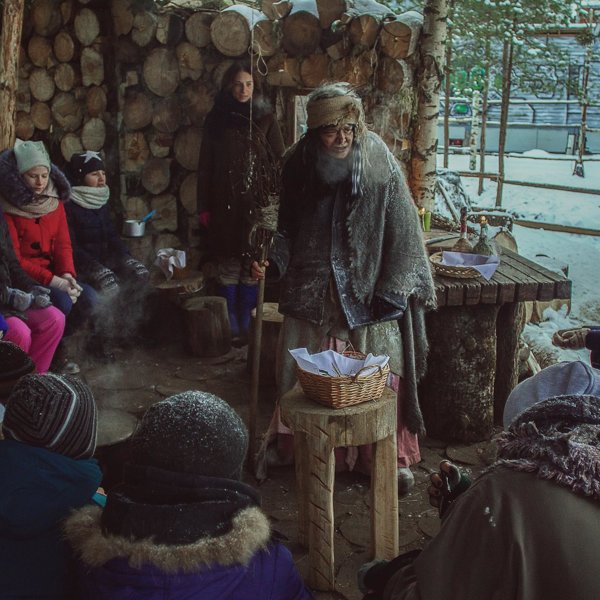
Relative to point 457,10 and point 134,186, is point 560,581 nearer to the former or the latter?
point 134,186

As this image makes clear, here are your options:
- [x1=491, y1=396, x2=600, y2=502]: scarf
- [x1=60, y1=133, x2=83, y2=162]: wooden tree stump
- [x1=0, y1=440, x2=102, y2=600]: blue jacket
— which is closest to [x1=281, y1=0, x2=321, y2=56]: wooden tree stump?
[x1=60, y1=133, x2=83, y2=162]: wooden tree stump

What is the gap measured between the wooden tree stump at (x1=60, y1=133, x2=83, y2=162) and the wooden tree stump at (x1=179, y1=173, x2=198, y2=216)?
44.7 inches

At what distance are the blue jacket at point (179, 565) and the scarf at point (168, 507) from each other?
1.0 inches

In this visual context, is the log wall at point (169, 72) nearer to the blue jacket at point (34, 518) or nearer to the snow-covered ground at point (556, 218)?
the snow-covered ground at point (556, 218)

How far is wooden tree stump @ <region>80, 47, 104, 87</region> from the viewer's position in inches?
288

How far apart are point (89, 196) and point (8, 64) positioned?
1346mm

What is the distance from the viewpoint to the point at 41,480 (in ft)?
7.80

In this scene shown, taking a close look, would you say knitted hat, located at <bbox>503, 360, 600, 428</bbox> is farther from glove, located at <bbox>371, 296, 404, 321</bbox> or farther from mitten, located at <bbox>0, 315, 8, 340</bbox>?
mitten, located at <bbox>0, 315, 8, 340</bbox>

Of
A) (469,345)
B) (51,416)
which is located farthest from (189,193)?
(51,416)

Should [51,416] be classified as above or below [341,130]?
below

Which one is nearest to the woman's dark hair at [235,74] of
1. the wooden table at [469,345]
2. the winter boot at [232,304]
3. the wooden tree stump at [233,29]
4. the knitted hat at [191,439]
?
the wooden tree stump at [233,29]

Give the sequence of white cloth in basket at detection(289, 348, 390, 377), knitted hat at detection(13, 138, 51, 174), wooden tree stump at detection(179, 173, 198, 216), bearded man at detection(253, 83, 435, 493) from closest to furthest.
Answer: white cloth in basket at detection(289, 348, 390, 377) < bearded man at detection(253, 83, 435, 493) < knitted hat at detection(13, 138, 51, 174) < wooden tree stump at detection(179, 173, 198, 216)

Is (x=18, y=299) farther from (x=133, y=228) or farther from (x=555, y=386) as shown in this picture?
(x=555, y=386)

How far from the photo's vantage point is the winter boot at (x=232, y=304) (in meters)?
7.18
